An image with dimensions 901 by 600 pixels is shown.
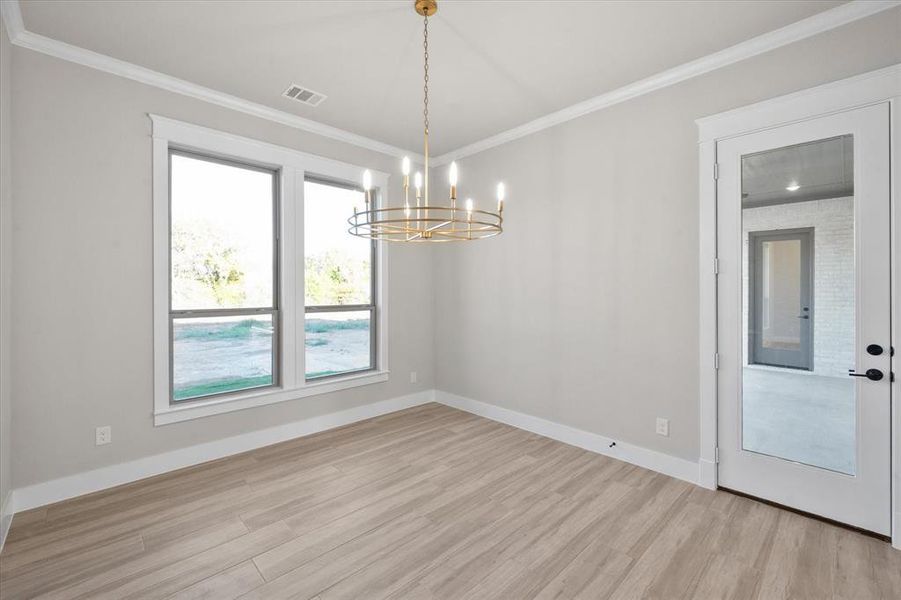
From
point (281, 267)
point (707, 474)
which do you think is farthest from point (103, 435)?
point (707, 474)

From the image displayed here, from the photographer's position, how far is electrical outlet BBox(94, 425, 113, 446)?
9.43 ft

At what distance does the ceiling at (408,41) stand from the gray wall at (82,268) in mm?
322

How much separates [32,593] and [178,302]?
1.95 m

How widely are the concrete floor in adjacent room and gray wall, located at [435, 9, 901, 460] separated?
0.36 metres

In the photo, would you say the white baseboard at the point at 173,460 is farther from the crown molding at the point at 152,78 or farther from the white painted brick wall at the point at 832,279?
the white painted brick wall at the point at 832,279

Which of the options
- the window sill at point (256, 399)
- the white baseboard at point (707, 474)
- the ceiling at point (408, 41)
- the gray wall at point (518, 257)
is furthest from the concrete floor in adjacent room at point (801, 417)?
the window sill at point (256, 399)

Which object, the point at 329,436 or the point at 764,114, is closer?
the point at 764,114

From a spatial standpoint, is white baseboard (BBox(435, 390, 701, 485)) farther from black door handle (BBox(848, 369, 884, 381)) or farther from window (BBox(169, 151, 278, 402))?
window (BBox(169, 151, 278, 402))

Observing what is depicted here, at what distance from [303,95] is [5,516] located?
3383 mm

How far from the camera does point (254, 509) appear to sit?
264cm

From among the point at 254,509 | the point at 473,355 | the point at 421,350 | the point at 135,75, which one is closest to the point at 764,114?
the point at 473,355

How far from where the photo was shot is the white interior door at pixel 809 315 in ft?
7.64

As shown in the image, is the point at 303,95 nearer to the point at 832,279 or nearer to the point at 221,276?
the point at 221,276

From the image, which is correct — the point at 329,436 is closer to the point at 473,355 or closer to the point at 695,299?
the point at 473,355
